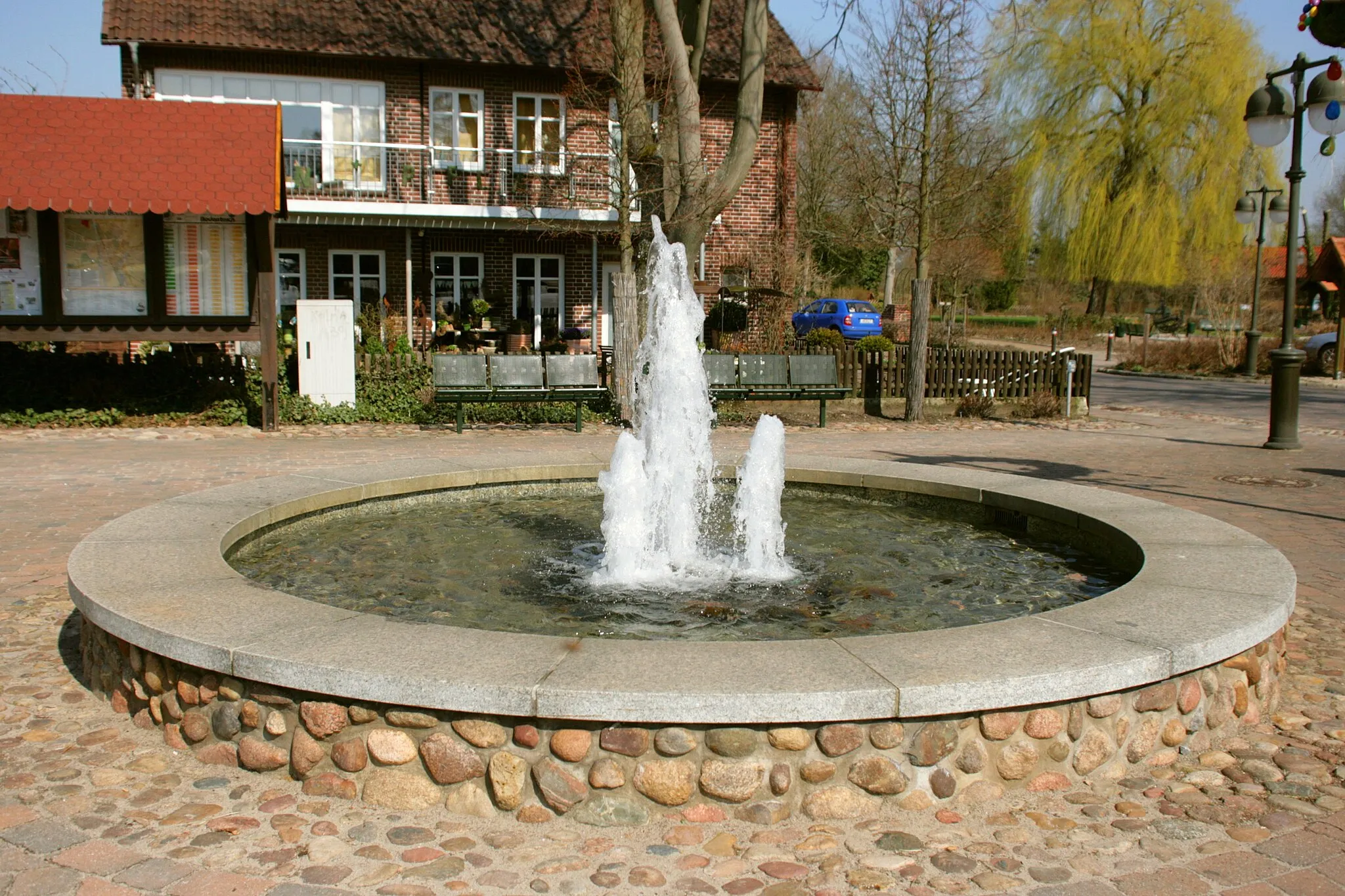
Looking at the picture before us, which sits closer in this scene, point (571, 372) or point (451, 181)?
point (571, 372)

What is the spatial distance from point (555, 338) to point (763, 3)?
378 inches

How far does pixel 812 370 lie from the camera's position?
15625 millimetres

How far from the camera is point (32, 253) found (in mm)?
13461

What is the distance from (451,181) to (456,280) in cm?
242

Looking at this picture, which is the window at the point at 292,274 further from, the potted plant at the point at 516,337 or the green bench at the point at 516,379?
the green bench at the point at 516,379

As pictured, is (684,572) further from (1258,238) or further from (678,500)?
(1258,238)

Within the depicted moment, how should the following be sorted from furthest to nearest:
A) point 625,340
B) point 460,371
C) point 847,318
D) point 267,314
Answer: point 847,318, point 625,340, point 460,371, point 267,314

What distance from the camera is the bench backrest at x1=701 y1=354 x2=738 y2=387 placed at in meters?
15.1

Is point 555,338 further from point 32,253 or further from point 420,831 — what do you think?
point 420,831

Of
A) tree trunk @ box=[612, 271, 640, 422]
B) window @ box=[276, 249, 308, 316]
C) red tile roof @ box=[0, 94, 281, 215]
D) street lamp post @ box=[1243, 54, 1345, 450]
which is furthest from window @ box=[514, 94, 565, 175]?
street lamp post @ box=[1243, 54, 1345, 450]

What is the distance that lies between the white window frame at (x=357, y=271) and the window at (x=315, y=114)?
1.57 m

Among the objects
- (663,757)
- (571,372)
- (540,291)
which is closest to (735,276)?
(540,291)

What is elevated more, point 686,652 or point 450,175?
point 450,175

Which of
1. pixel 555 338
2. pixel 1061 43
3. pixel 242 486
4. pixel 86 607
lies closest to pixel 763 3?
pixel 555 338
